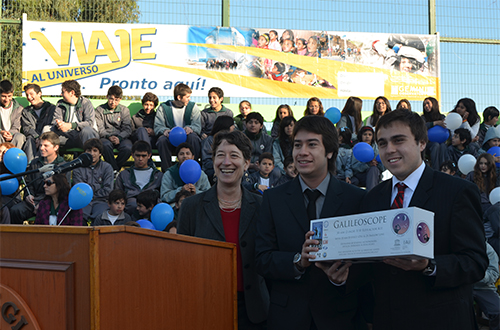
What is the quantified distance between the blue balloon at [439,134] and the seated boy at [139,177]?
4413 mm

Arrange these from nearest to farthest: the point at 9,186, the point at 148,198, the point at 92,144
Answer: the point at 148,198
the point at 9,186
the point at 92,144

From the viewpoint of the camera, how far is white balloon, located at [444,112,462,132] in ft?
27.6

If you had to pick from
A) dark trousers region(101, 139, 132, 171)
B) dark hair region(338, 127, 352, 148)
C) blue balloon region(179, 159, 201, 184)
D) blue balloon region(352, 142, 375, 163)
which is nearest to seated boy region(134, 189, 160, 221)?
blue balloon region(179, 159, 201, 184)

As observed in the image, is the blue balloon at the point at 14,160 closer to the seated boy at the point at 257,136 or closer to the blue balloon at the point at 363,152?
the seated boy at the point at 257,136

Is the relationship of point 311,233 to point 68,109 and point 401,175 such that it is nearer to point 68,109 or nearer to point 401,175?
point 401,175

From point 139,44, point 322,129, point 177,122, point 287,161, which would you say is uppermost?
point 139,44

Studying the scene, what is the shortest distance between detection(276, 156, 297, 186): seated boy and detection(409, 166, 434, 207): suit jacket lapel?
16.9ft

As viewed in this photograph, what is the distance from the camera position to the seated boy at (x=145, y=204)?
268 inches

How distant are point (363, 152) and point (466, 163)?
1665 mm

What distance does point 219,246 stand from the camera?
2576mm

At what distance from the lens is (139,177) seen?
289 inches

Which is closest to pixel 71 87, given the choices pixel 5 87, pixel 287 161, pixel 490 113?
pixel 5 87

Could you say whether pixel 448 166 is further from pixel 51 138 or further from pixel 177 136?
pixel 51 138

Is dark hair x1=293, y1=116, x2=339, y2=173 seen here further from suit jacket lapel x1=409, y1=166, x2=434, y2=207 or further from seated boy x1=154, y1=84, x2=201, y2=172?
seated boy x1=154, y1=84, x2=201, y2=172
